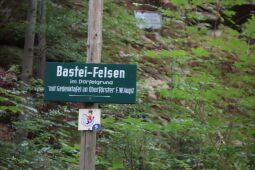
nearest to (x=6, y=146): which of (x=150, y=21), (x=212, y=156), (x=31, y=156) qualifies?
(x=31, y=156)

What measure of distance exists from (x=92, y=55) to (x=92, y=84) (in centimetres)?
37

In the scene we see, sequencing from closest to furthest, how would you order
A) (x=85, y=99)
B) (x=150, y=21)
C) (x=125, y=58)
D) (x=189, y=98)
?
(x=85, y=99)
(x=189, y=98)
(x=125, y=58)
(x=150, y=21)

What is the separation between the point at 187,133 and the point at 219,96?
999mm

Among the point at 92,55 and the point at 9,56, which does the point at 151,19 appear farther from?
the point at 92,55

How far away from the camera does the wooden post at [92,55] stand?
350 cm

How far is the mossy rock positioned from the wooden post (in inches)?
252

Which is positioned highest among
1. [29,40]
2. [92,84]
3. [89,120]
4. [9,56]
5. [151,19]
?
[151,19]

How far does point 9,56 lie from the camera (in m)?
9.77

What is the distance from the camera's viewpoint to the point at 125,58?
11.2 meters

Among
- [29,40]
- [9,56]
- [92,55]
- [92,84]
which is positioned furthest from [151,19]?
[92,84]

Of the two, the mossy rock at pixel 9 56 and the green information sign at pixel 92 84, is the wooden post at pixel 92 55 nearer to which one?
the green information sign at pixel 92 84

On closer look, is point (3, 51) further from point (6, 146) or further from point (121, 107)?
point (6, 146)

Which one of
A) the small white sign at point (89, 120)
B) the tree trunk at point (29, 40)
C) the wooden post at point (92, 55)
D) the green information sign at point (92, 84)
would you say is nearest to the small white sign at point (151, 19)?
the tree trunk at point (29, 40)

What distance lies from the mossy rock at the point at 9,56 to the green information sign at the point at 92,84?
21.3 ft
